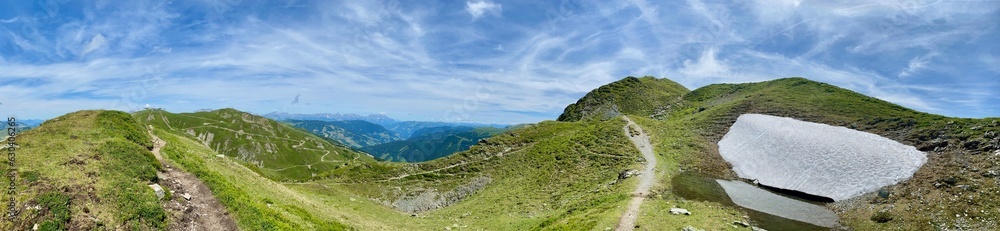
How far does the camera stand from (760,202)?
137 feet

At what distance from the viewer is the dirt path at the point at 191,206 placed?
21.6 metres

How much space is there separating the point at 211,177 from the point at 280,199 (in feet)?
19.0

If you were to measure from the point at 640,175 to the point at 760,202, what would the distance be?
575 inches

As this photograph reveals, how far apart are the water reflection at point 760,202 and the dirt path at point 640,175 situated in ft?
11.7

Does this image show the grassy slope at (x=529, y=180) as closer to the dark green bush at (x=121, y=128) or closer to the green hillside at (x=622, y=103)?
the dark green bush at (x=121, y=128)

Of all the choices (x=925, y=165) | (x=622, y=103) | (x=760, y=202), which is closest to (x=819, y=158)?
(x=925, y=165)

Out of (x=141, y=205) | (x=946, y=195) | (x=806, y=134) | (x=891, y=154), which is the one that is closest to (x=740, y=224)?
(x=946, y=195)

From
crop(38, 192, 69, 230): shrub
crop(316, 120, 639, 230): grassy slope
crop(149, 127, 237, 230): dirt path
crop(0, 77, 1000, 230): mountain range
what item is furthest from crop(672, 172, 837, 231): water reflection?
crop(38, 192, 69, 230): shrub

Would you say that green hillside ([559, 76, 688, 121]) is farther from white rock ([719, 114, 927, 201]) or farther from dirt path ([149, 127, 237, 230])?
dirt path ([149, 127, 237, 230])

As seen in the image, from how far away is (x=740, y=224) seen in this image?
3161 cm

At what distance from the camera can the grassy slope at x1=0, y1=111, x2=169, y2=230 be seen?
709 inches

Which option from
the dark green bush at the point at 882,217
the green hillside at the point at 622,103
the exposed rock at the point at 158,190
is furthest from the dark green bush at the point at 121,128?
the green hillside at the point at 622,103

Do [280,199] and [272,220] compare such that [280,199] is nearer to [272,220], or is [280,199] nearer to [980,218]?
[272,220]

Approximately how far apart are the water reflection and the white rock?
14.2 feet
